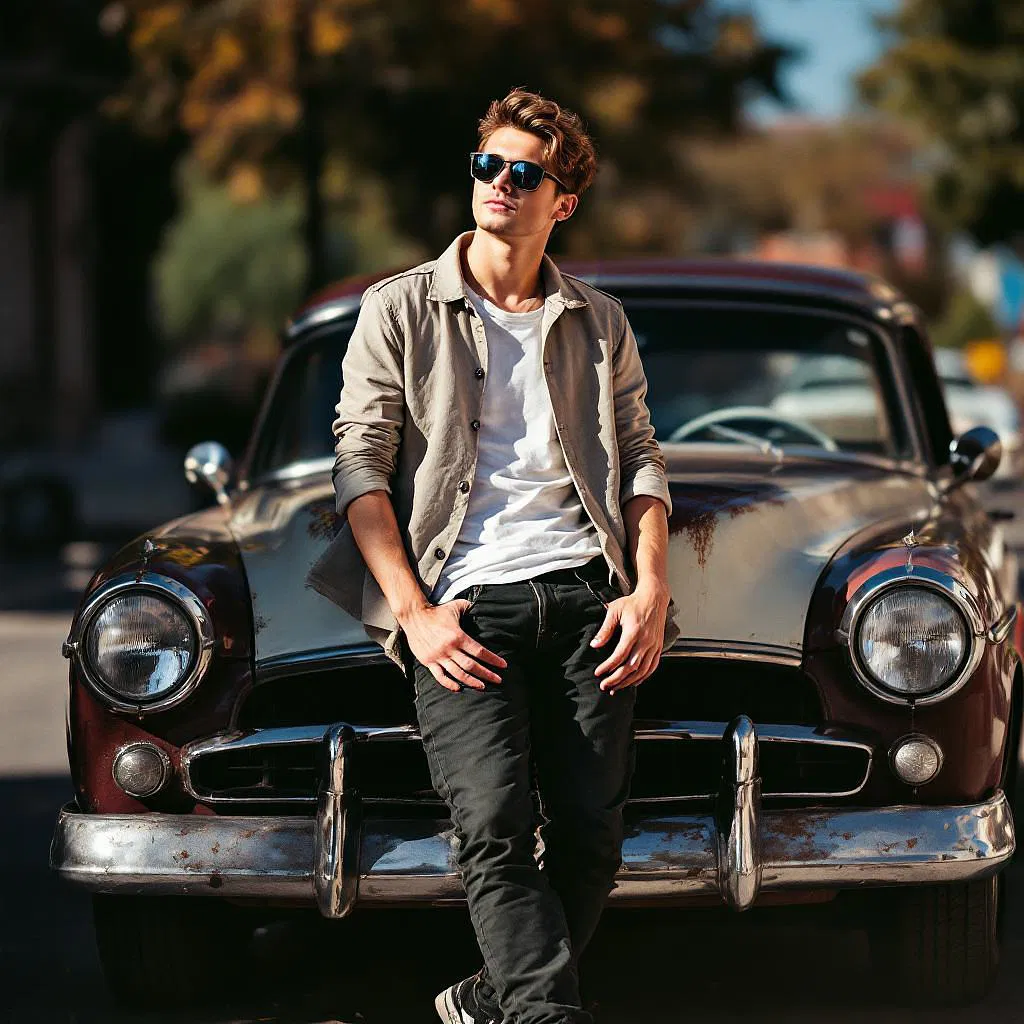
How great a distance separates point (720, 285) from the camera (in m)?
5.44

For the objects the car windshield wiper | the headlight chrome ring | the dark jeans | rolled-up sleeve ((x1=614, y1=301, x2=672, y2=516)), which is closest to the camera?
the dark jeans

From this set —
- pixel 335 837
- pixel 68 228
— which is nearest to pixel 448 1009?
pixel 335 837

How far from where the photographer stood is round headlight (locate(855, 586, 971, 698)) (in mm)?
3893

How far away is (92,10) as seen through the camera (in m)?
21.8

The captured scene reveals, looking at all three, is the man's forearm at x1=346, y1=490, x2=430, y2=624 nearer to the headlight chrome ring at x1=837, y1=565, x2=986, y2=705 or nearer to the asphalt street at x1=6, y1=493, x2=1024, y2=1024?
the headlight chrome ring at x1=837, y1=565, x2=986, y2=705

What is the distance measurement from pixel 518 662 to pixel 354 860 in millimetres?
538

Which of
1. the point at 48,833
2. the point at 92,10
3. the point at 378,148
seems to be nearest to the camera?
the point at 48,833

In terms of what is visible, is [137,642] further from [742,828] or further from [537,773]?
[742,828]

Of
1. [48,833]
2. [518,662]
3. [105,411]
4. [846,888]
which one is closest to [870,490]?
[846,888]

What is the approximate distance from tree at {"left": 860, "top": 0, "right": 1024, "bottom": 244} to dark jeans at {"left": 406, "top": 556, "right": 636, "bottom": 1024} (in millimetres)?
31689

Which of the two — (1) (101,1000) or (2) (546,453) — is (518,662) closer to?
(2) (546,453)

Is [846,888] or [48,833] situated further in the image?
[48,833]

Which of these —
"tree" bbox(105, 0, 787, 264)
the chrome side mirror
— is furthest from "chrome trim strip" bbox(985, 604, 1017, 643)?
"tree" bbox(105, 0, 787, 264)

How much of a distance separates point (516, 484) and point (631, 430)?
0.97 feet
